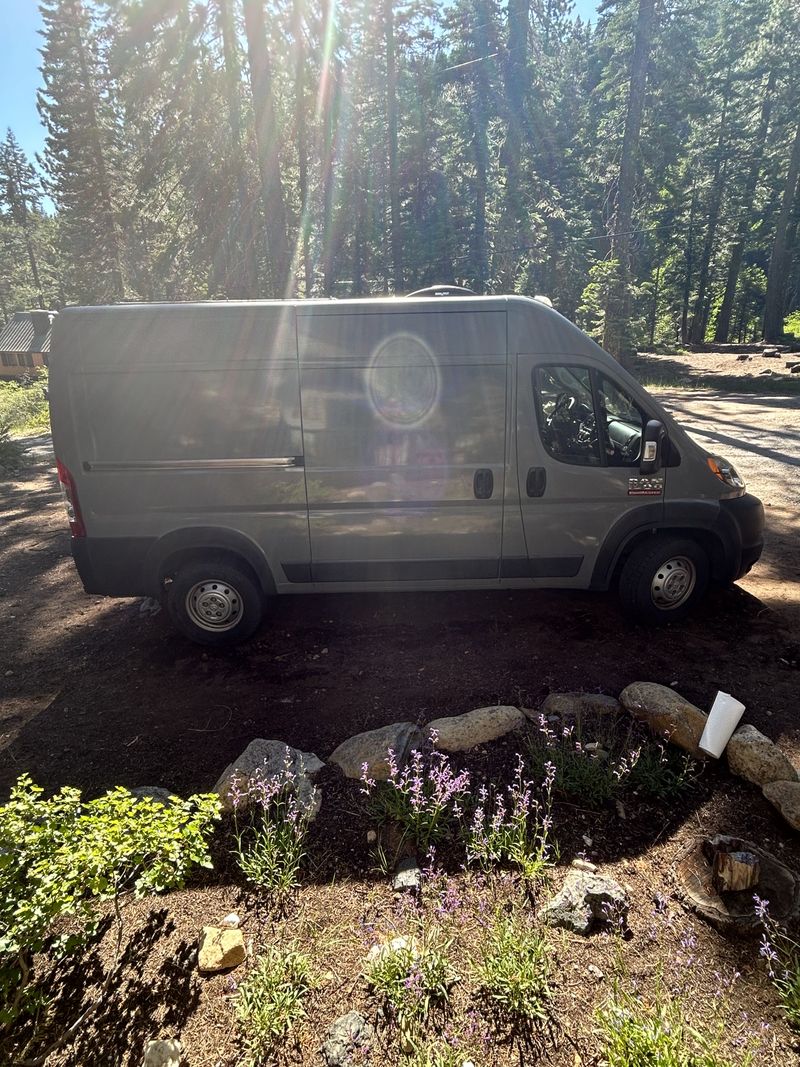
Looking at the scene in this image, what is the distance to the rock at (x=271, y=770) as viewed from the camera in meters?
2.96

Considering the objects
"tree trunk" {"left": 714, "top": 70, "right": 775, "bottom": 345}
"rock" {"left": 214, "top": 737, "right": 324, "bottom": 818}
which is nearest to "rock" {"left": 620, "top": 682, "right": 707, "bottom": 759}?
"rock" {"left": 214, "top": 737, "right": 324, "bottom": 818}

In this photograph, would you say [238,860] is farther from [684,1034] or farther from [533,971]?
[684,1034]

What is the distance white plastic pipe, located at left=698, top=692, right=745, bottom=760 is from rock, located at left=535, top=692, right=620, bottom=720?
0.56m

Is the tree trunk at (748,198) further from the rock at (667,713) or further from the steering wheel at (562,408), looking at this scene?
the rock at (667,713)

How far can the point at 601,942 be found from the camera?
2238 millimetres

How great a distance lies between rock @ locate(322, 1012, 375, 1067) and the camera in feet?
6.15

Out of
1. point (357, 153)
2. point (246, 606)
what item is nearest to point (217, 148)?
point (357, 153)

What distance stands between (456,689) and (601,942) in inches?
74.6

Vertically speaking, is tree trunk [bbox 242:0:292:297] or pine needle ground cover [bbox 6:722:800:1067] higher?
tree trunk [bbox 242:0:292:297]

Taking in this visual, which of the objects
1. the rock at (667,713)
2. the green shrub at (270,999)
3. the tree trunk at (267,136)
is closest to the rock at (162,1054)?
the green shrub at (270,999)

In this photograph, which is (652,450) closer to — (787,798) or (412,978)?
(787,798)

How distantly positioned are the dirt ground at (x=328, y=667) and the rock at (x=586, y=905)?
1.45 meters

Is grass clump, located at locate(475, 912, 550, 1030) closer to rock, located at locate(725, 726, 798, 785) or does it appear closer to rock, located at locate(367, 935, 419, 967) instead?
rock, located at locate(367, 935, 419, 967)

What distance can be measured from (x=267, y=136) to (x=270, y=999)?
46.1ft
